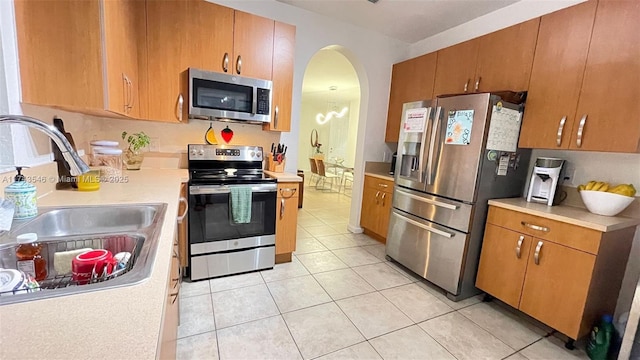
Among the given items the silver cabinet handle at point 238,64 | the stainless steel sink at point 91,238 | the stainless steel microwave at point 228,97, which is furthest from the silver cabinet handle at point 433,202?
the stainless steel sink at point 91,238

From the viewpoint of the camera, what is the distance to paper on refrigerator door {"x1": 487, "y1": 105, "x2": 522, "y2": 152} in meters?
1.94

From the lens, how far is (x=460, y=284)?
6.90ft

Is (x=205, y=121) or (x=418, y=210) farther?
(x=205, y=121)

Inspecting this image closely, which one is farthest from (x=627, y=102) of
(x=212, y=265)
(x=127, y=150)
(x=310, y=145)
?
(x=310, y=145)

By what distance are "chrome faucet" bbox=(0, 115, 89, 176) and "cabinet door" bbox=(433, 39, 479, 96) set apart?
2.77m

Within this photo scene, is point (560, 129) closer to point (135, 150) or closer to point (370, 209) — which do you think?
point (370, 209)

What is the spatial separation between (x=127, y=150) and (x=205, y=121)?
0.68 m

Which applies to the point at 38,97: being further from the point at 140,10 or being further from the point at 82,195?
the point at 140,10

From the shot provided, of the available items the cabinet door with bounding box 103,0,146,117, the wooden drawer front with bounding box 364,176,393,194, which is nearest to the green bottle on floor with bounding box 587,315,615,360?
the wooden drawer front with bounding box 364,176,393,194

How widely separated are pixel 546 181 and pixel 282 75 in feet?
7.64

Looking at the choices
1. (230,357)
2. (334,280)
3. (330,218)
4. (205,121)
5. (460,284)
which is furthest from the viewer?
(330,218)

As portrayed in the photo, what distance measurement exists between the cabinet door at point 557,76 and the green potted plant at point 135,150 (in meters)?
3.04

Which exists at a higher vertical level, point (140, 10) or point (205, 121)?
point (140, 10)

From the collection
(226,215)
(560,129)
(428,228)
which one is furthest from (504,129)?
(226,215)
